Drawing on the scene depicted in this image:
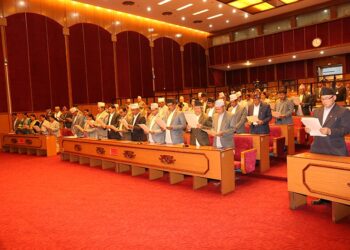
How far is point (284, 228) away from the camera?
361 centimetres

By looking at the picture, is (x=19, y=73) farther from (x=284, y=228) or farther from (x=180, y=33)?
(x=284, y=228)

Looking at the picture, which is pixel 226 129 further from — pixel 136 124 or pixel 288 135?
pixel 136 124

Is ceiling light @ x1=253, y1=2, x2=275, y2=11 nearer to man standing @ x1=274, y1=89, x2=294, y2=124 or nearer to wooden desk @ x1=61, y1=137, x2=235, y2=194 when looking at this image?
man standing @ x1=274, y1=89, x2=294, y2=124

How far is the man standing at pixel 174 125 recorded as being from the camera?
6.29 m

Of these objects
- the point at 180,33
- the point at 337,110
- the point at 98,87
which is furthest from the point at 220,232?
the point at 180,33

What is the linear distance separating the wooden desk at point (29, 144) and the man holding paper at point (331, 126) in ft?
26.5

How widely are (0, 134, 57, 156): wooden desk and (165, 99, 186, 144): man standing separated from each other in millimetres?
4933

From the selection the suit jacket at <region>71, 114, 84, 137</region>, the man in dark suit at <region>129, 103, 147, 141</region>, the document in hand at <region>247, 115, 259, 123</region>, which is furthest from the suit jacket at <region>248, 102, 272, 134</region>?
the suit jacket at <region>71, 114, 84, 137</region>

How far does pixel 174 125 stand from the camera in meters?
6.28

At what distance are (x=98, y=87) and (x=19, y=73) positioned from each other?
3569 millimetres

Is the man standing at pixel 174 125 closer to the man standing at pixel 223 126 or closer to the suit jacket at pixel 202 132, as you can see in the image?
the suit jacket at pixel 202 132

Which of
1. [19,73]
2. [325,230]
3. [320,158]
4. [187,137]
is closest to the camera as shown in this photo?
[325,230]

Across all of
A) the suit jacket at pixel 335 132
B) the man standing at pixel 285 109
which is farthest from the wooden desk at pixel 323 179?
the man standing at pixel 285 109

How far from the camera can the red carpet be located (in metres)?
3.42
